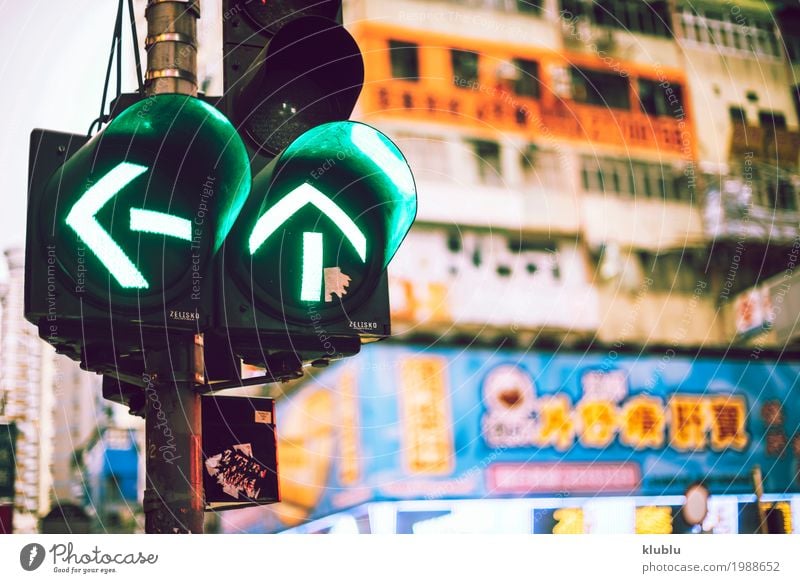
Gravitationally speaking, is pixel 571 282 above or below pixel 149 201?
above

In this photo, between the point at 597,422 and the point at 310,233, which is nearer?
the point at 310,233

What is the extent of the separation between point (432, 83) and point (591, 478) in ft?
14.4

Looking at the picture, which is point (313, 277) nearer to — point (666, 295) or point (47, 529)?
point (47, 529)

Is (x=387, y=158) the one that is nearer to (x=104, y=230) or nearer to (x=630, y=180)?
(x=104, y=230)

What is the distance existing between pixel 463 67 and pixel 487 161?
1.08m

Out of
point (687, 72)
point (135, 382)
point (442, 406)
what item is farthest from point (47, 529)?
point (687, 72)

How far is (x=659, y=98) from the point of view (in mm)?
12516

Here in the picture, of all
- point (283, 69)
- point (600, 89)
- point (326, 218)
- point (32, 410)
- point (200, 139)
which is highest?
point (600, 89)

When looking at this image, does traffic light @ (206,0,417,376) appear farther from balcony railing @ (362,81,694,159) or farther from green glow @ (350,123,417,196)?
balcony railing @ (362,81,694,159)

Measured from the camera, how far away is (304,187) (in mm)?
1678

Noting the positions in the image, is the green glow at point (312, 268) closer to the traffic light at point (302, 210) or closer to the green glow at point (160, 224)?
the traffic light at point (302, 210)

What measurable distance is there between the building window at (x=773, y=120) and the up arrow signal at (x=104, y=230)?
1203 cm

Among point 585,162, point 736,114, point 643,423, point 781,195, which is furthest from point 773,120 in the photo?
point 643,423

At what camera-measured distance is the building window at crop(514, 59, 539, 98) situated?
38.8 feet
